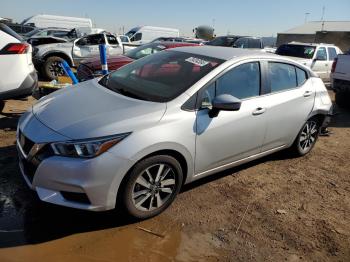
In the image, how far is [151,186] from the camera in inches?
129

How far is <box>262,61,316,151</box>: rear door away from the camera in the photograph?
4250 millimetres

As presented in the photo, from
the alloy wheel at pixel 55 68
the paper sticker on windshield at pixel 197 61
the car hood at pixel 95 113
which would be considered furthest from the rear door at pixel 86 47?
the car hood at pixel 95 113

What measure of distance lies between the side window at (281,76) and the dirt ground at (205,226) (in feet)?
3.89

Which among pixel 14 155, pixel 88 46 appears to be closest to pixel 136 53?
pixel 88 46

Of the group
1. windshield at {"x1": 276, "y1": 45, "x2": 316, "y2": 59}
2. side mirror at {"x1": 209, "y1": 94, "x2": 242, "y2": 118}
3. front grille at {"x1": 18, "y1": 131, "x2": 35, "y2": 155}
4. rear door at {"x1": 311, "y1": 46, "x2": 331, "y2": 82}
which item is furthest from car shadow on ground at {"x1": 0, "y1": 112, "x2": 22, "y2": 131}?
rear door at {"x1": 311, "y1": 46, "x2": 331, "y2": 82}

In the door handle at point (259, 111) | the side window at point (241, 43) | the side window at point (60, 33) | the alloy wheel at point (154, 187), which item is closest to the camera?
the alloy wheel at point (154, 187)

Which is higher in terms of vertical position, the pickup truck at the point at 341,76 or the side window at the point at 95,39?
the side window at the point at 95,39

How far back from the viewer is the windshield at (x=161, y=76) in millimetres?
3562

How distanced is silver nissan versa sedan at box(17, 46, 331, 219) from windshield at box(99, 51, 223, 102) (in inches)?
0.5

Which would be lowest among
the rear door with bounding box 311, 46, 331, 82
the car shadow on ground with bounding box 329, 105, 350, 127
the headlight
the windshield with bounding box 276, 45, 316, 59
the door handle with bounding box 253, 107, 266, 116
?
the car shadow on ground with bounding box 329, 105, 350, 127

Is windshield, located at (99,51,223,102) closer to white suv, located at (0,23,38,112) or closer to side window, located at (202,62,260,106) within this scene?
side window, located at (202,62,260,106)

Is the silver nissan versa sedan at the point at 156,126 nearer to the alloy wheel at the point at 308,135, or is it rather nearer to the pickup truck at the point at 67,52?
the alloy wheel at the point at 308,135

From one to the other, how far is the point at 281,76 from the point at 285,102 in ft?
1.19

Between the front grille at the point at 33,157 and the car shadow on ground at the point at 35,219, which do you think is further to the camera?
the car shadow on ground at the point at 35,219
